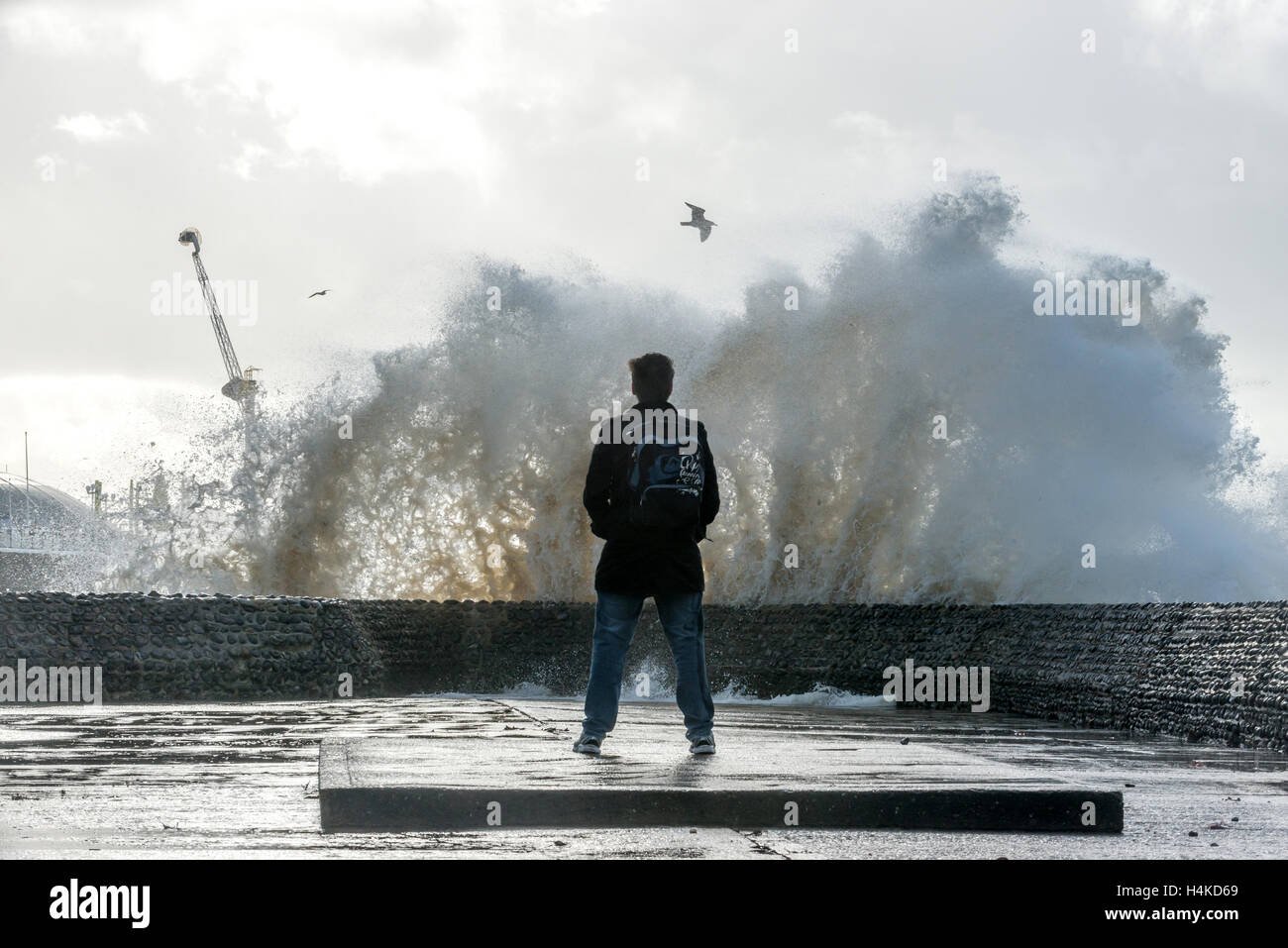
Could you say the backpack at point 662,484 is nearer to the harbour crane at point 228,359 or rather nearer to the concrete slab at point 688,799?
the concrete slab at point 688,799

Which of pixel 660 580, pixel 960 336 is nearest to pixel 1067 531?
pixel 960 336

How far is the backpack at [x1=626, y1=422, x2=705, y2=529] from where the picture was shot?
6.07 m

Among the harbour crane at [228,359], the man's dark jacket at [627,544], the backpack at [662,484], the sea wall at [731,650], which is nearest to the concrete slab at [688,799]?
the man's dark jacket at [627,544]

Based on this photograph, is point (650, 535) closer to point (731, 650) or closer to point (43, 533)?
point (731, 650)

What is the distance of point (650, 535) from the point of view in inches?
242

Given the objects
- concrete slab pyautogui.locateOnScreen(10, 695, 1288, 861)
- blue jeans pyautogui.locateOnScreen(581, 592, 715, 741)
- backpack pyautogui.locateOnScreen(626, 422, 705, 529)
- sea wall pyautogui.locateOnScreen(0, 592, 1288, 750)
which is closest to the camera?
concrete slab pyautogui.locateOnScreen(10, 695, 1288, 861)

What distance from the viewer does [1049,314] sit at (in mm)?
23797

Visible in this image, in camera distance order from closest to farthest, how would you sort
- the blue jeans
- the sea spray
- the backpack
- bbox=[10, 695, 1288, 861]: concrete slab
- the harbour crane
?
bbox=[10, 695, 1288, 861]: concrete slab, the backpack, the blue jeans, the sea spray, the harbour crane

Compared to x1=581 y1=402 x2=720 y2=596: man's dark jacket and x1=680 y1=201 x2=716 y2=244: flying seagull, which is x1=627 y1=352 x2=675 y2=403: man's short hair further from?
x1=680 y1=201 x2=716 y2=244: flying seagull

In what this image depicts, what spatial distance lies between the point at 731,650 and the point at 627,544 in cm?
1234

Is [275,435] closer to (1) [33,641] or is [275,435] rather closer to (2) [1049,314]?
(1) [33,641]

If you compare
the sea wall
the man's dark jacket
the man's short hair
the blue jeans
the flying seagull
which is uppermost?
the flying seagull

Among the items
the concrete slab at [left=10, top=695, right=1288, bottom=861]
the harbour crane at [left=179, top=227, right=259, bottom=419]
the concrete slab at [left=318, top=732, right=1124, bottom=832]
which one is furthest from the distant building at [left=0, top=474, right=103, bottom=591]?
the concrete slab at [left=318, top=732, right=1124, bottom=832]
